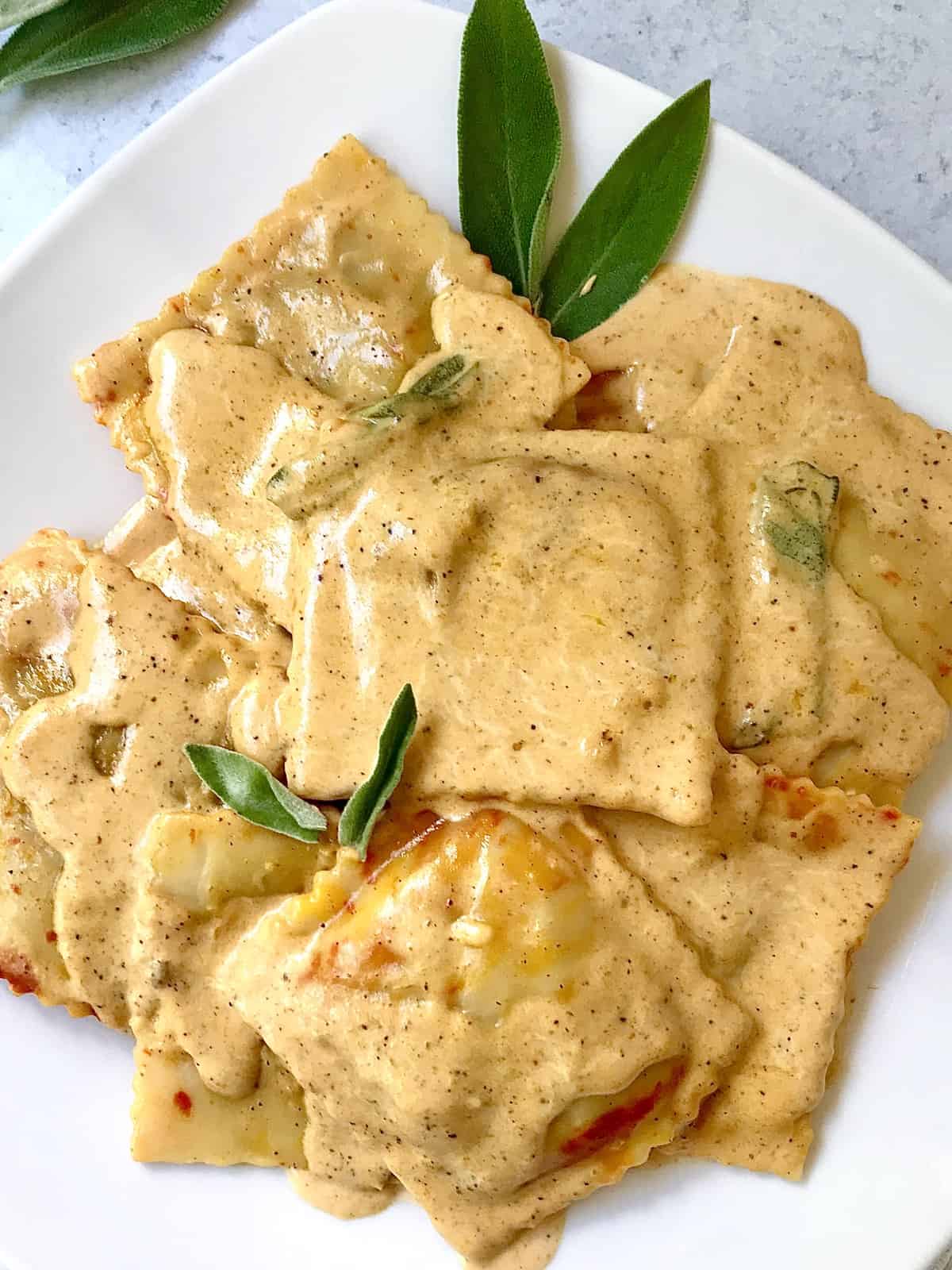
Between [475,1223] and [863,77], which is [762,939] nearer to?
[475,1223]

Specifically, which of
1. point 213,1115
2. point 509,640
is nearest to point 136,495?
point 509,640

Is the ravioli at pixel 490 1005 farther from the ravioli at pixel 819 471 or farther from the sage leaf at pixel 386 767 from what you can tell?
the ravioli at pixel 819 471

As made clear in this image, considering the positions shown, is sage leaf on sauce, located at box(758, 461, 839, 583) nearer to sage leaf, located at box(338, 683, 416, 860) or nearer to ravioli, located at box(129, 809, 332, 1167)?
sage leaf, located at box(338, 683, 416, 860)

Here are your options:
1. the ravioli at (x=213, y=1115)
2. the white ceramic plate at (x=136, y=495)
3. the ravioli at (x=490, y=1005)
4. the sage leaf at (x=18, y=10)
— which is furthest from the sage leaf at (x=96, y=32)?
the ravioli at (x=213, y=1115)

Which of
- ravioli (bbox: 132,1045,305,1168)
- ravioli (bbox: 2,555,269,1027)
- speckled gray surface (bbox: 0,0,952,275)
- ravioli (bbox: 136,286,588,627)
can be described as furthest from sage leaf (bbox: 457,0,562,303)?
ravioli (bbox: 132,1045,305,1168)

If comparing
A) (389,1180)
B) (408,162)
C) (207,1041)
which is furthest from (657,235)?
(389,1180)

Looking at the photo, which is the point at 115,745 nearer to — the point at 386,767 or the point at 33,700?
the point at 33,700
